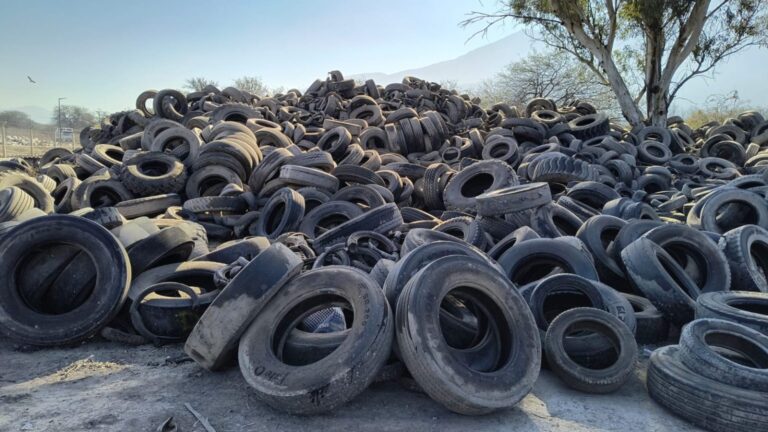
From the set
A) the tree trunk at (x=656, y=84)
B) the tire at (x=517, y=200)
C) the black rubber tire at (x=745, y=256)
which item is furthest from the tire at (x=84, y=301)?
the tree trunk at (x=656, y=84)

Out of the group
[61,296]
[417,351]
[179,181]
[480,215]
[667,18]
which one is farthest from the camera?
[667,18]

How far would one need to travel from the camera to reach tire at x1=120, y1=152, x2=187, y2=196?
27.9 feet

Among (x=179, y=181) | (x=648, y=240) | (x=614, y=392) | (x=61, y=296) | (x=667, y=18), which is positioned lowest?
(x=614, y=392)

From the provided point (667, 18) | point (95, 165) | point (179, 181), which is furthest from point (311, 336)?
point (667, 18)

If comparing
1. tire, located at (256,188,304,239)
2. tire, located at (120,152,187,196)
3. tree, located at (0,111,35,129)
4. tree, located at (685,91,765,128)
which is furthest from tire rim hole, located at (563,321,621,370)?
tree, located at (0,111,35,129)

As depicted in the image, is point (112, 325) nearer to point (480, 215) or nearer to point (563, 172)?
point (480, 215)

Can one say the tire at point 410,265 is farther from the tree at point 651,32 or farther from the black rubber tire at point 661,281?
the tree at point 651,32

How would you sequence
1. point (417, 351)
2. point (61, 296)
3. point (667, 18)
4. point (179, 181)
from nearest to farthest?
point (417, 351) < point (61, 296) < point (179, 181) < point (667, 18)

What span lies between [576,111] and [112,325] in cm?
1676

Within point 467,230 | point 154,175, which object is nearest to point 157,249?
point 467,230

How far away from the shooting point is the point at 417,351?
3154mm

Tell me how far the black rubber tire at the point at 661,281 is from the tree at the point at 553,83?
28.6 meters

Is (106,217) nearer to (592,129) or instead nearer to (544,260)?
(544,260)

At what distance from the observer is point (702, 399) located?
319 centimetres
